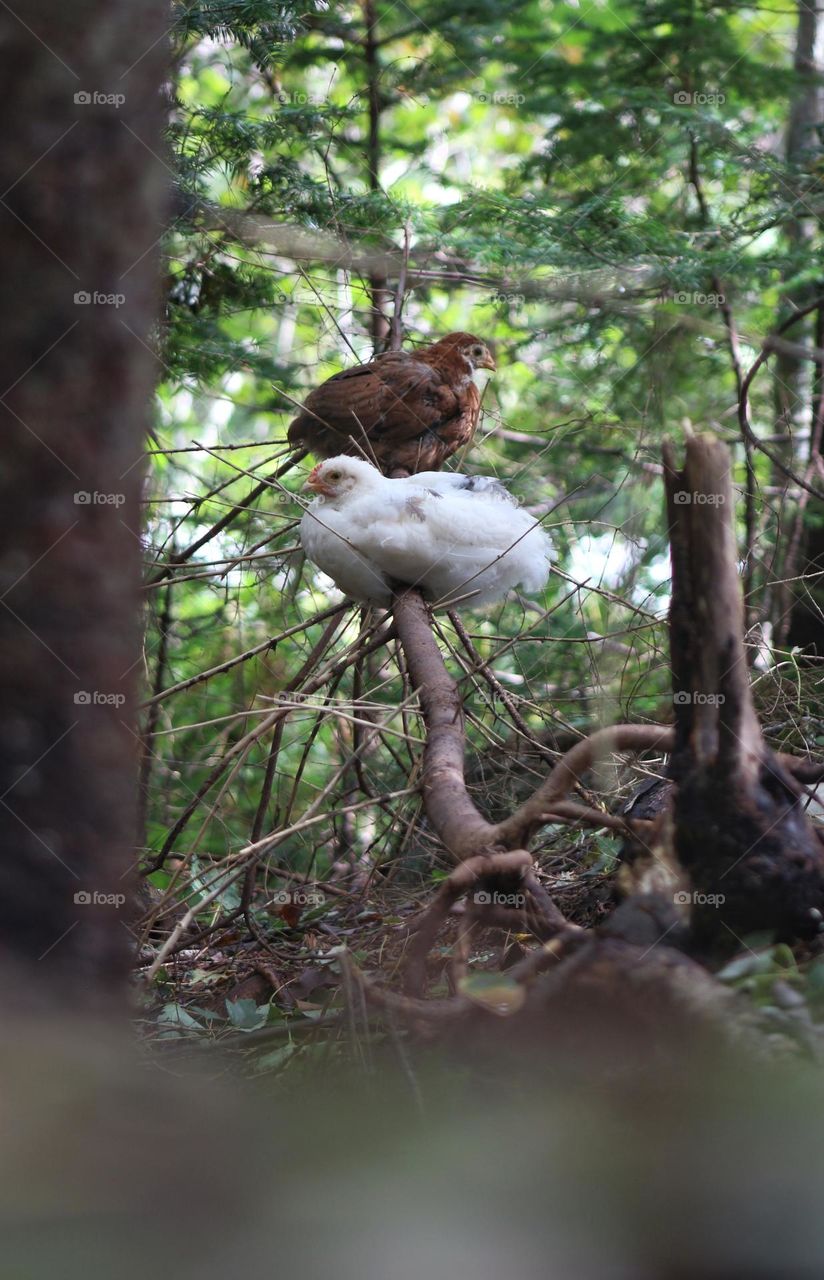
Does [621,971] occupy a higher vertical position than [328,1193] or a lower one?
higher

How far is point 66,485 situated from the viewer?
174 cm

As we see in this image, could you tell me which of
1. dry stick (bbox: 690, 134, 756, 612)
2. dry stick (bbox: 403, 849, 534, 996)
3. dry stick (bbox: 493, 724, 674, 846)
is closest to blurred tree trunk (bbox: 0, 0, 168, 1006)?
dry stick (bbox: 403, 849, 534, 996)

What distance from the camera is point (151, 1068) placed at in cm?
182

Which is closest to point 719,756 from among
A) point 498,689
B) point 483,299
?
point 498,689

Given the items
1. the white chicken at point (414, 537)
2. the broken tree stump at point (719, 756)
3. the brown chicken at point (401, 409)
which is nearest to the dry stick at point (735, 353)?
the brown chicken at point (401, 409)

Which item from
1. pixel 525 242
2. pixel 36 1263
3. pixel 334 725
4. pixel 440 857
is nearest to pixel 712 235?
pixel 525 242

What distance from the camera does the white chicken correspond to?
2797 mm

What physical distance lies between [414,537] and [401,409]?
0.73 meters

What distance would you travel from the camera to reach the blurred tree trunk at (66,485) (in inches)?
66.9

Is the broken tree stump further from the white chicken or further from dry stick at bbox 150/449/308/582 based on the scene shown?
dry stick at bbox 150/449/308/582

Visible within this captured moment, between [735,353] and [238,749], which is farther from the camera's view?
[735,353]

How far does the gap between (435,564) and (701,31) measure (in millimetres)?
3323

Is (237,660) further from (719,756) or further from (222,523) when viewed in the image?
(719,756)

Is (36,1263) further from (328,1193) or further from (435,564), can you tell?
(435,564)
